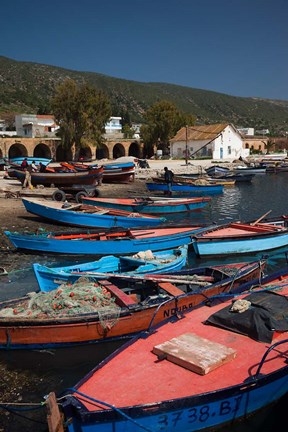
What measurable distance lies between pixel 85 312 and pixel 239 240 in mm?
8812

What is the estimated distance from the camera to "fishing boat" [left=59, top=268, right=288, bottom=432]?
5551 millimetres

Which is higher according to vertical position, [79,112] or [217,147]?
[79,112]

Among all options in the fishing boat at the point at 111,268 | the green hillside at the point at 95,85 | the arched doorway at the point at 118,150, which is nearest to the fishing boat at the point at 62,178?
the fishing boat at the point at 111,268

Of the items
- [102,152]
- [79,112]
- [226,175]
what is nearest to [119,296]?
[226,175]

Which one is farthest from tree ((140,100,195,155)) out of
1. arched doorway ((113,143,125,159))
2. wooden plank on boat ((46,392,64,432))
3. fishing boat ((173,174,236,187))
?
wooden plank on boat ((46,392,64,432))

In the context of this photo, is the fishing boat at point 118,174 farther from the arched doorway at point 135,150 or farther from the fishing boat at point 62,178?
the arched doorway at point 135,150

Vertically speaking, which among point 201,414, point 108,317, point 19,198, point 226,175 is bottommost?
point 201,414

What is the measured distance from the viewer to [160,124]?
69.6 m

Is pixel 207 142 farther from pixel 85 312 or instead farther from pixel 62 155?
pixel 85 312

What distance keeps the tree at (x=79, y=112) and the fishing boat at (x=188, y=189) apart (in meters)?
24.2

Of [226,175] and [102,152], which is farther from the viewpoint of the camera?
[102,152]

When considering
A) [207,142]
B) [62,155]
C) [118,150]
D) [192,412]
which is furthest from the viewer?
[118,150]

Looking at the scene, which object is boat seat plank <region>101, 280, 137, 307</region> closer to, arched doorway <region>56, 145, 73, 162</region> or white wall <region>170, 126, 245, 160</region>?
arched doorway <region>56, 145, 73, 162</region>

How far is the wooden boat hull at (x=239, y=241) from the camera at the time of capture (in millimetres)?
15828
